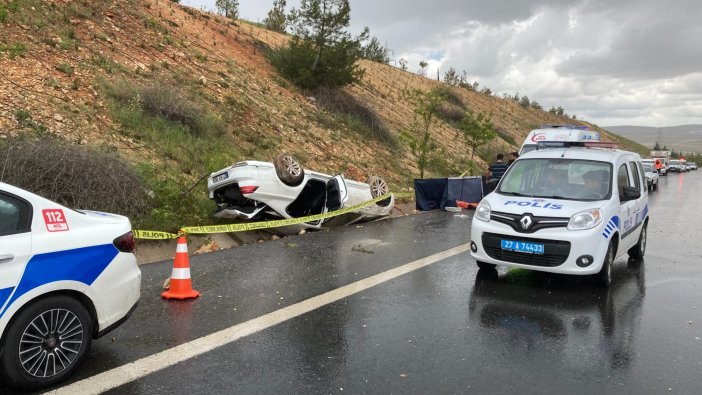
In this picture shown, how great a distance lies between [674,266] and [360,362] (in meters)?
6.31

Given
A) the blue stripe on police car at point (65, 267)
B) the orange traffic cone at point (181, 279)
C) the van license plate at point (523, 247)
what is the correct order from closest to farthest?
the blue stripe on police car at point (65, 267) → the orange traffic cone at point (181, 279) → the van license plate at point (523, 247)

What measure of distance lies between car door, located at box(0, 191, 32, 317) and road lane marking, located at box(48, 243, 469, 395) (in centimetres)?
85

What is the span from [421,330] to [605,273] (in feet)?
9.66

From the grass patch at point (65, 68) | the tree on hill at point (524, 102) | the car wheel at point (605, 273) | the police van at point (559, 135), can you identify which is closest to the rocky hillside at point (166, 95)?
the grass patch at point (65, 68)

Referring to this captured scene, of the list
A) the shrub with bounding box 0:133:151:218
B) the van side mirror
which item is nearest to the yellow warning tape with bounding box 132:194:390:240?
the shrub with bounding box 0:133:151:218

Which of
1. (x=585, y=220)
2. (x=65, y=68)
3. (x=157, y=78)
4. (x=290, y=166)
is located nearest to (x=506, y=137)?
(x=157, y=78)

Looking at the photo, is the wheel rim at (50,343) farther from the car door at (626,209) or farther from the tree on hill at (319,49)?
A: the tree on hill at (319,49)

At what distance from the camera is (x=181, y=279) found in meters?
6.23

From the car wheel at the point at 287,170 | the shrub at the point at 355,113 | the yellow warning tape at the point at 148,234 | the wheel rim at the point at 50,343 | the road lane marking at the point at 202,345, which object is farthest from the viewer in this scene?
the shrub at the point at 355,113

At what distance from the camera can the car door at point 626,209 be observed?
730cm

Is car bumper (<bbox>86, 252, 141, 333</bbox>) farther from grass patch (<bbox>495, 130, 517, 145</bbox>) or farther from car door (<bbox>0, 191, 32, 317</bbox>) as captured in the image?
grass patch (<bbox>495, 130, 517, 145</bbox>)

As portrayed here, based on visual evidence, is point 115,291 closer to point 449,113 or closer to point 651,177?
point 651,177

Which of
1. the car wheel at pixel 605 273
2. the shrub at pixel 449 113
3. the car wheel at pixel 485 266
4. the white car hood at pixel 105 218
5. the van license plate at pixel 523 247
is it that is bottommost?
the car wheel at pixel 485 266

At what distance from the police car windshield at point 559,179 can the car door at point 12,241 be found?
589 centimetres
